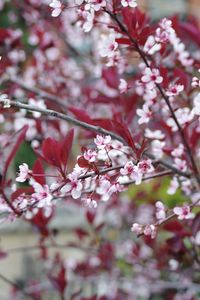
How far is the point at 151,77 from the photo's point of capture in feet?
4.78

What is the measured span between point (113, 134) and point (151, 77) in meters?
0.18

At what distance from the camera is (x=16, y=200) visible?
4.95 feet

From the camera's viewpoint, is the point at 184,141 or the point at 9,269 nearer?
the point at 184,141

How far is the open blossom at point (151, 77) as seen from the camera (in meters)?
1.45

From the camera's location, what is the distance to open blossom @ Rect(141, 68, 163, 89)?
1.45 m

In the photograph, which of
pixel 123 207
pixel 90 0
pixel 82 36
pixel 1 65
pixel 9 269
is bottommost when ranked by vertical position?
pixel 9 269

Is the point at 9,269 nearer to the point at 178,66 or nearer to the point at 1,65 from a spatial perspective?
the point at 178,66

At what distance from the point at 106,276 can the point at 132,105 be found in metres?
1.03

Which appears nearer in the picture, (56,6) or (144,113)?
(56,6)

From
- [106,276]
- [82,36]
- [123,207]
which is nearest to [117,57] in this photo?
[106,276]

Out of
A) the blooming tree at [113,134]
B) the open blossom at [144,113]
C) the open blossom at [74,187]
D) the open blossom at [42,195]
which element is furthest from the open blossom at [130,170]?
the open blossom at [144,113]

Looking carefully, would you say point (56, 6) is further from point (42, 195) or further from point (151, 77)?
point (42, 195)

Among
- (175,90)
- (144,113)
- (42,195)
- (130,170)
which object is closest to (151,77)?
(175,90)

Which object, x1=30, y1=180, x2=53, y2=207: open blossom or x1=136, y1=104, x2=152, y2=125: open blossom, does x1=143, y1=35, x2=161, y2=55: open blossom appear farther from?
x1=30, y1=180, x2=53, y2=207: open blossom
